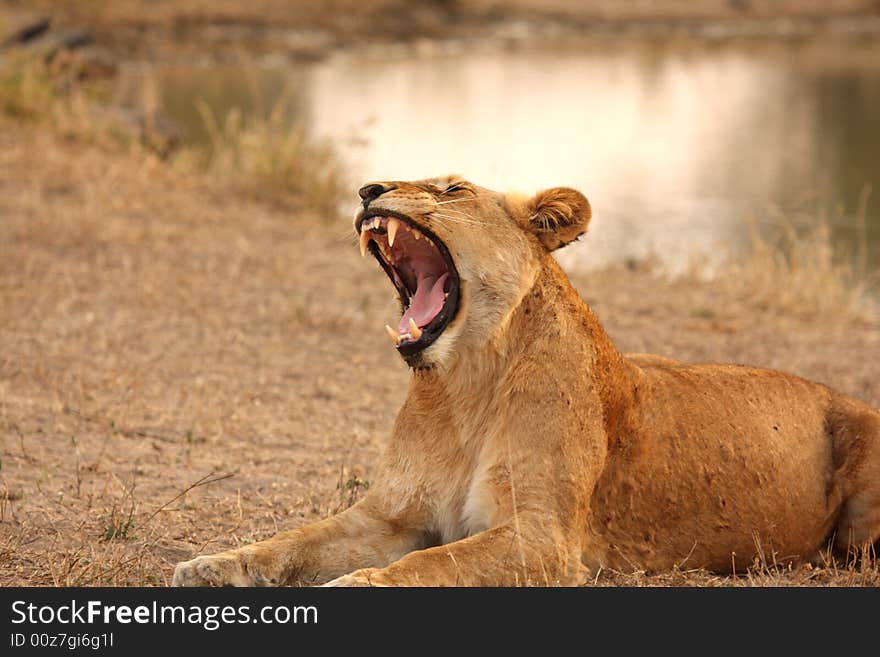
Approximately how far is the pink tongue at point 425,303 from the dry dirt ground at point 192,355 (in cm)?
54

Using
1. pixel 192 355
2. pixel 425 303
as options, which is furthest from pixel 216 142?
pixel 425 303

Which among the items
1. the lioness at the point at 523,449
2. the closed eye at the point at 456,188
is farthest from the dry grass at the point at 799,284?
the closed eye at the point at 456,188

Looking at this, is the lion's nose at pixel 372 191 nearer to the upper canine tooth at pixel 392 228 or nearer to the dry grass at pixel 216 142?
the upper canine tooth at pixel 392 228

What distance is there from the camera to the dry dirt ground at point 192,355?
4332 mm

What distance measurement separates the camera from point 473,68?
1014 inches

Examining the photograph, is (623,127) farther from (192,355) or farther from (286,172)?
(192,355)

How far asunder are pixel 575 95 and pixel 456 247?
1891 centimetres

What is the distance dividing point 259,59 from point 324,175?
14398 millimetres

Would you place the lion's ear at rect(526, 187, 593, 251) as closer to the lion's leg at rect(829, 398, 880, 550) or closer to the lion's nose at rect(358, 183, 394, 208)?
the lion's nose at rect(358, 183, 394, 208)

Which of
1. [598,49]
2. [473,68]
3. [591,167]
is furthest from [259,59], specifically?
[591,167]

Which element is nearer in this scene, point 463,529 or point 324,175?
point 463,529

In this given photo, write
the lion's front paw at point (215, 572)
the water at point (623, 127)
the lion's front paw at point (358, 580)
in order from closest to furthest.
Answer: the lion's front paw at point (358, 580)
the lion's front paw at point (215, 572)
the water at point (623, 127)
